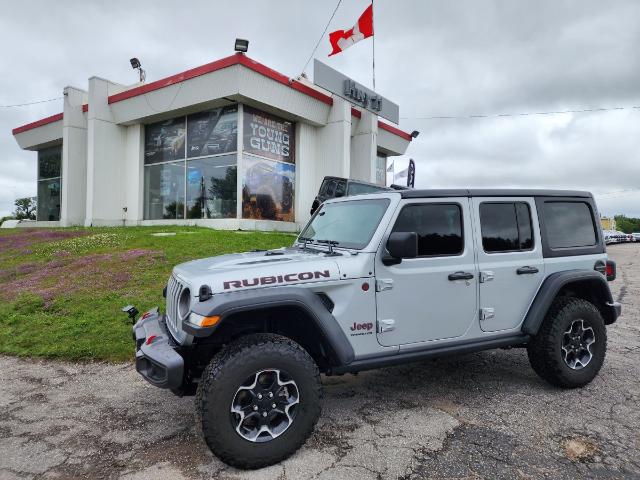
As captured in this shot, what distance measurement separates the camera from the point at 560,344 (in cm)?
410

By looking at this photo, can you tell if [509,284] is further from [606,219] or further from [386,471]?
[606,219]

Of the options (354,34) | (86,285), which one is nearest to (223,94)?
(354,34)

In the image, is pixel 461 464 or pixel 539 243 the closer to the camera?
pixel 461 464

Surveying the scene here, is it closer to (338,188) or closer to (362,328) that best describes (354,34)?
(338,188)

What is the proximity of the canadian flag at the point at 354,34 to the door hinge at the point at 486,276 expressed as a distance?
15.7 meters

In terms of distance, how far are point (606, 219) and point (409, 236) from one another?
181ft

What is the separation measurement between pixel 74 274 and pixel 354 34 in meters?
13.9

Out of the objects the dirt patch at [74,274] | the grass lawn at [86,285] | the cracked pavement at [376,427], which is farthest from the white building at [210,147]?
the cracked pavement at [376,427]

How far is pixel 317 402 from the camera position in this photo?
120 inches

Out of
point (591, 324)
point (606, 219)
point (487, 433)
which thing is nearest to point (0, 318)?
point (487, 433)

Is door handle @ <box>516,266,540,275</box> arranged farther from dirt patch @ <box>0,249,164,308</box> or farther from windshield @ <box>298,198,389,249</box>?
dirt patch @ <box>0,249,164,308</box>

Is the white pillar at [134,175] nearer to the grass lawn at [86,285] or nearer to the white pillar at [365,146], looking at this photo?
the grass lawn at [86,285]

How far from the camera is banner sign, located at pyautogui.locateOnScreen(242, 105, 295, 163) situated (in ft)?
56.2

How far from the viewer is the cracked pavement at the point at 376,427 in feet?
9.47
